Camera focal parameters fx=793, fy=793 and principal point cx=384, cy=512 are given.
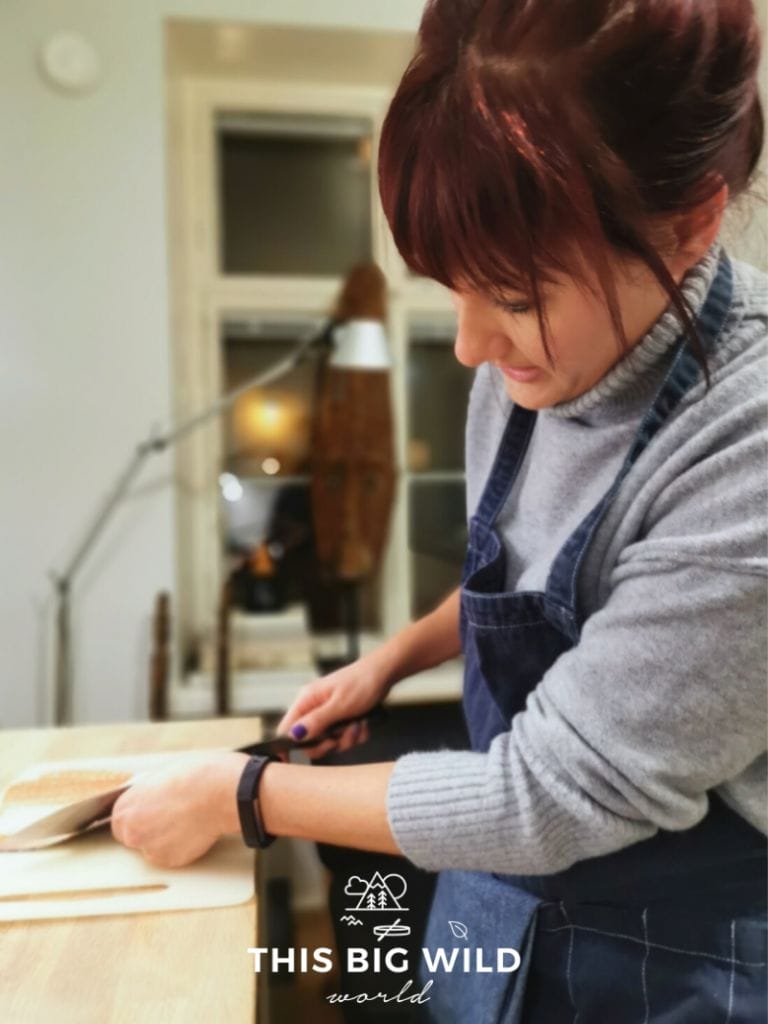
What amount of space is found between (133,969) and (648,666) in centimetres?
30

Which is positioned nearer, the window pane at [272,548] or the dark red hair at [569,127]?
the dark red hair at [569,127]

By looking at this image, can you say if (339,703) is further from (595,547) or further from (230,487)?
(230,487)

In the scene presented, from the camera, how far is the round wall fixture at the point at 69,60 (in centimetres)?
110

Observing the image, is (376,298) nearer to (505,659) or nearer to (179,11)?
(179,11)

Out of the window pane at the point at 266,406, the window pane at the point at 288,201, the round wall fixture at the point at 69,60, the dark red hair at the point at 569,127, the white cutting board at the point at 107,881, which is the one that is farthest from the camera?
the window pane at the point at 288,201

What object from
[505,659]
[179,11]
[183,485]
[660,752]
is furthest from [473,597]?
[183,485]

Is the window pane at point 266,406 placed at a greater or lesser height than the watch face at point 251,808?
greater

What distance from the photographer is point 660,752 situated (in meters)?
0.36

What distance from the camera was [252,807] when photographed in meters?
0.46

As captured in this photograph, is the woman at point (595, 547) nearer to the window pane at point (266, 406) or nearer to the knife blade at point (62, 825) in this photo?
the knife blade at point (62, 825)

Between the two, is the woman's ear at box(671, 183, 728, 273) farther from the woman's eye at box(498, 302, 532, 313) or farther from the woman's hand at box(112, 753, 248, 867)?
the woman's hand at box(112, 753, 248, 867)

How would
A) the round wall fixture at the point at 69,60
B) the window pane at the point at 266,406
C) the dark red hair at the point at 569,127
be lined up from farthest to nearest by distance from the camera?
the window pane at the point at 266,406, the round wall fixture at the point at 69,60, the dark red hair at the point at 569,127

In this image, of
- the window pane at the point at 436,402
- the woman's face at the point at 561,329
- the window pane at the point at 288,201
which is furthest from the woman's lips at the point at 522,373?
the window pane at the point at 288,201

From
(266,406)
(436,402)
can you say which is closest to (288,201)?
(266,406)
